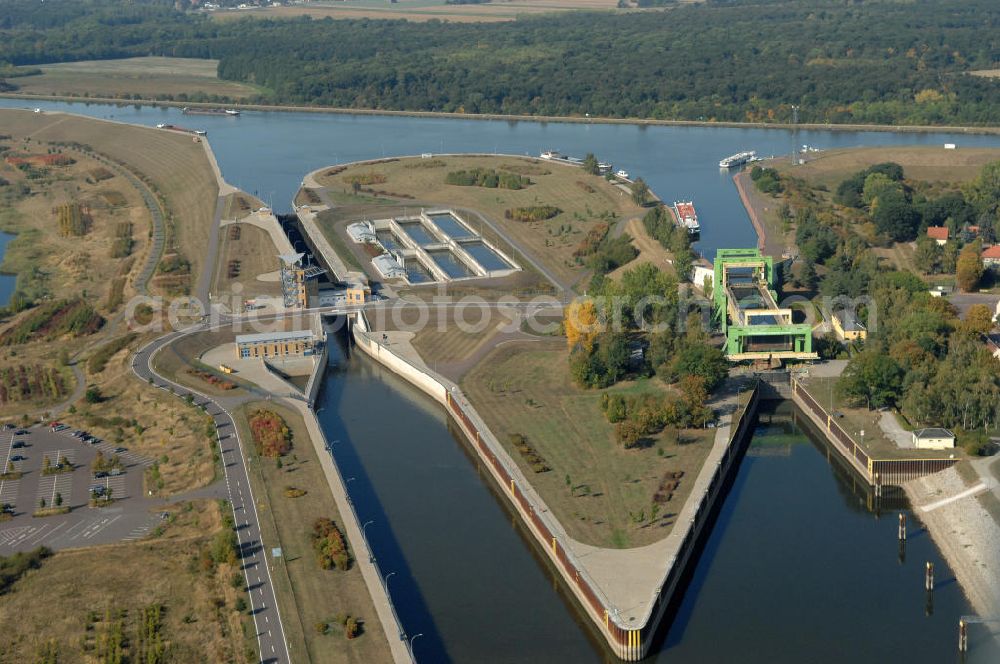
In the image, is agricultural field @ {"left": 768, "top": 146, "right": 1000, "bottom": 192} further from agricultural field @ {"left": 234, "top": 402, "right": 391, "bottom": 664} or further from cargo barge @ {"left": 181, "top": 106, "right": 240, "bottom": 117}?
cargo barge @ {"left": 181, "top": 106, "right": 240, "bottom": 117}

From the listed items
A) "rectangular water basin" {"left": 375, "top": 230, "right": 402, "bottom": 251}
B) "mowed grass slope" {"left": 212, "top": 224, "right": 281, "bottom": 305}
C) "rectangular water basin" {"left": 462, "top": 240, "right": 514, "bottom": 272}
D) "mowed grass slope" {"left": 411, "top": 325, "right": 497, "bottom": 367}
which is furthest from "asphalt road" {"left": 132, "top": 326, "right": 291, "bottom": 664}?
"rectangular water basin" {"left": 375, "top": 230, "right": 402, "bottom": 251}

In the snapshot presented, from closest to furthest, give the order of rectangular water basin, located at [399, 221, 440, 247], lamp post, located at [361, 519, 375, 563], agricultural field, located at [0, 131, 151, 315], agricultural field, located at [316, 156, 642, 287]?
lamp post, located at [361, 519, 375, 563] < agricultural field, located at [0, 131, 151, 315] < agricultural field, located at [316, 156, 642, 287] < rectangular water basin, located at [399, 221, 440, 247]

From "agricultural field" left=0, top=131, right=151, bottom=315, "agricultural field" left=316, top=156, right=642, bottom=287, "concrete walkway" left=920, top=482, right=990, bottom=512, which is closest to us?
"concrete walkway" left=920, top=482, right=990, bottom=512

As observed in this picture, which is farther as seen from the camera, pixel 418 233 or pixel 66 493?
pixel 418 233

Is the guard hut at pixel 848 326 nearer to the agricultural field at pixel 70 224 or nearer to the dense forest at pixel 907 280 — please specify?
the dense forest at pixel 907 280

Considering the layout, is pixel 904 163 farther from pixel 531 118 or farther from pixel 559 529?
pixel 559 529

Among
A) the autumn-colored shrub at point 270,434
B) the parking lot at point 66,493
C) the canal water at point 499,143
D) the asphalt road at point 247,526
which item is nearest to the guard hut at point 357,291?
the asphalt road at point 247,526

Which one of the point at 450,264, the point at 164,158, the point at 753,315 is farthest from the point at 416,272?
the point at 164,158
